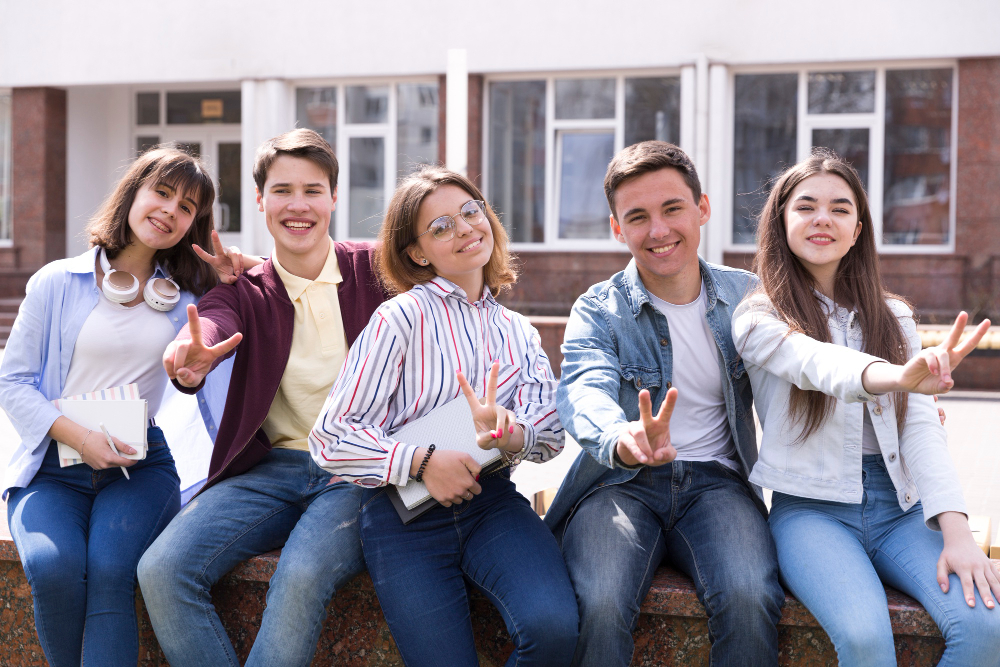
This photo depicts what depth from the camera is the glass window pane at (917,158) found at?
514 inches

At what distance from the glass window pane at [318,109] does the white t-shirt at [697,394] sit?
1229cm

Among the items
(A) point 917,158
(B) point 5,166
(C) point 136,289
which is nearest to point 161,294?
(C) point 136,289

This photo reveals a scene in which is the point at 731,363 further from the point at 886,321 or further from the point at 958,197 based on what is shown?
the point at 958,197

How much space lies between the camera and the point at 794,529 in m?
2.74

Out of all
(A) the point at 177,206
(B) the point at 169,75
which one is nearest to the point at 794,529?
(A) the point at 177,206

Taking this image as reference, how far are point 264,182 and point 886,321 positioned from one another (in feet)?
6.83

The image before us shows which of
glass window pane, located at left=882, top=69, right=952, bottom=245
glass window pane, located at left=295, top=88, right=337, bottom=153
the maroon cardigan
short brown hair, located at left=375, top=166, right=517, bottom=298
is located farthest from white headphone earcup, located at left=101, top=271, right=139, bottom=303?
glass window pane, located at left=882, top=69, right=952, bottom=245

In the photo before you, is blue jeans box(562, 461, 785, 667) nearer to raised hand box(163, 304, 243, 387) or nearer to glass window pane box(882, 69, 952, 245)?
raised hand box(163, 304, 243, 387)

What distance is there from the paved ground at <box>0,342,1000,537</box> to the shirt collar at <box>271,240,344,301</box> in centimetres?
159

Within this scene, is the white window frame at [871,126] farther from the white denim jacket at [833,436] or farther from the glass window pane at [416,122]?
the white denim jacket at [833,436]

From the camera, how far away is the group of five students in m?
2.59

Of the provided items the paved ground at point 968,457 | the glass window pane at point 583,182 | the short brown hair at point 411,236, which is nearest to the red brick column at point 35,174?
the paved ground at point 968,457

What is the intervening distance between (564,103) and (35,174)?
817 cm

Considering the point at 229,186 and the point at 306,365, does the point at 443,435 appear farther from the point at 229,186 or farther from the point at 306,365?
the point at 229,186
